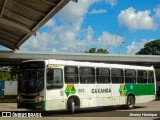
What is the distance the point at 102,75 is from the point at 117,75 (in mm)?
1540

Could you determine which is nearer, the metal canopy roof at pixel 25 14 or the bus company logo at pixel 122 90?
the metal canopy roof at pixel 25 14

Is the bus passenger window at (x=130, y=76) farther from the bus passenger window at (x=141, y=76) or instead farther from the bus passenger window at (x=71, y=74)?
the bus passenger window at (x=71, y=74)

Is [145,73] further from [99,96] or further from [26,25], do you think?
[26,25]

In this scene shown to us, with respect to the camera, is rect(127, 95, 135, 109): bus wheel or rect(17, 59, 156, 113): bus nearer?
rect(17, 59, 156, 113): bus

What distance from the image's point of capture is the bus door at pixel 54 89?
56.2ft

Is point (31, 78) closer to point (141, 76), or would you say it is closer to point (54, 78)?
point (54, 78)

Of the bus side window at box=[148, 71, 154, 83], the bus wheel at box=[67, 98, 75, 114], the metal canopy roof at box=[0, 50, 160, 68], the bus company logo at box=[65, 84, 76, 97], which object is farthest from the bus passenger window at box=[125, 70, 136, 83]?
the metal canopy roof at box=[0, 50, 160, 68]

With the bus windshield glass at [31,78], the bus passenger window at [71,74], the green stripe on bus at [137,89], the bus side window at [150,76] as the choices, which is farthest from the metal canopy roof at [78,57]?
the bus windshield glass at [31,78]

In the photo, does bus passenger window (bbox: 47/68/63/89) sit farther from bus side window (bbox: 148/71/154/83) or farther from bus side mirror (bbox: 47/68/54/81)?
bus side window (bbox: 148/71/154/83)

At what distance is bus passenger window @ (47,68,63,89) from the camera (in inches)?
680

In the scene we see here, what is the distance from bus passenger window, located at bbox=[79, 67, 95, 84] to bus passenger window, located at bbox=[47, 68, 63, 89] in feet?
5.88

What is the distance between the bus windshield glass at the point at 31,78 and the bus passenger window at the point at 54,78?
0.34m

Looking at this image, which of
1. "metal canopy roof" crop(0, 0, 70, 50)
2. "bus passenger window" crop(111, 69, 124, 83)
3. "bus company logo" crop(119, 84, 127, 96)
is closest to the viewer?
"metal canopy roof" crop(0, 0, 70, 50)

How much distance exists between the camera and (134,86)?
2350cm
